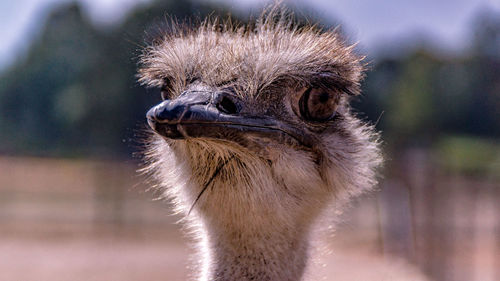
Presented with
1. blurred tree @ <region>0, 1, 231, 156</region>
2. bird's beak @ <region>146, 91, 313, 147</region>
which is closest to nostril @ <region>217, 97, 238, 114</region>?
bird's beak @ <region>146, 91, 313, 147</region>

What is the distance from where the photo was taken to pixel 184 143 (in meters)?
2.24

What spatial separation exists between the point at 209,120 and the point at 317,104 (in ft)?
1.76

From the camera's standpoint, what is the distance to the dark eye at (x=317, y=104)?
2250 mm

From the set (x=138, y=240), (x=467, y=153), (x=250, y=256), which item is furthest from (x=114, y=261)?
(x=467, y=153)

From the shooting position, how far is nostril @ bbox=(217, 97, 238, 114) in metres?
1.98

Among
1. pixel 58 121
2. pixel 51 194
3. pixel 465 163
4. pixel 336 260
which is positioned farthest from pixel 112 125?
pixel 336 260

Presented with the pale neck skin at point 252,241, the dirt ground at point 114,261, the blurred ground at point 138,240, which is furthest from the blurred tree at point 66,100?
the pale neck skin at point 252,241

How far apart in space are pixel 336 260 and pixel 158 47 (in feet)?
26.0

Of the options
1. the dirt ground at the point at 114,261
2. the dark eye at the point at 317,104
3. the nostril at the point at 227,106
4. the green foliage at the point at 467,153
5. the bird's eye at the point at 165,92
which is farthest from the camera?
the green foliage at the point at 467,153

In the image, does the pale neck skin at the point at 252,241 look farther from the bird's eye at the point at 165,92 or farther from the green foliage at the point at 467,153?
the green foliage at the point at 467,153

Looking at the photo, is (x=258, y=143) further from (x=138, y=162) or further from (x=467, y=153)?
(x=467, y=153)

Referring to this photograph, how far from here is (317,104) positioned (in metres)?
2.29

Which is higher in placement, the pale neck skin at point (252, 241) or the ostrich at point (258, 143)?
the ostrich at point (258, 143)

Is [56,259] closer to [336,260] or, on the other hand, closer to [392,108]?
[336,260]
